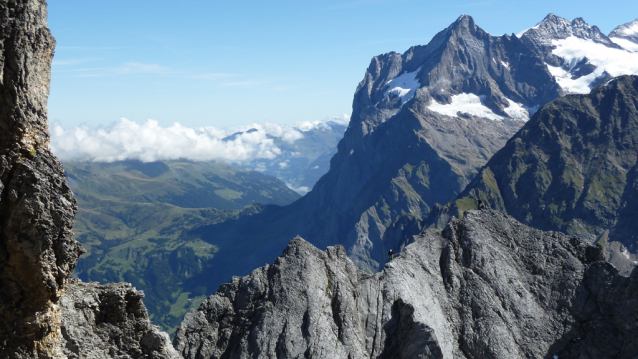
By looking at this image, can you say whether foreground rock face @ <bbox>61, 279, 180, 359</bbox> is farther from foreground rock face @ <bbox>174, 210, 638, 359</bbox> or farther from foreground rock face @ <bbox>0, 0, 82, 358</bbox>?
foreground rock face @ <bbox>174, 210, 638, 359</bbox>

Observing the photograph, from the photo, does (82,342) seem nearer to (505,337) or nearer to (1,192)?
(1,192)

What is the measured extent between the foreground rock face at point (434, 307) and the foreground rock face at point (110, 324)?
11.0 metres

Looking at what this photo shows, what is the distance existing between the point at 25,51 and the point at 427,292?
38.3 meters

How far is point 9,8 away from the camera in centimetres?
1784

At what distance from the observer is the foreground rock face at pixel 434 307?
3831cm

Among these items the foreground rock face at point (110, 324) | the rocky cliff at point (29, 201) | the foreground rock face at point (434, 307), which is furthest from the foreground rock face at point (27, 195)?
the foreground rock face at point (434, 307)

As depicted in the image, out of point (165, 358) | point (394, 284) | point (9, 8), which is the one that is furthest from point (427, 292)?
point (9, 8)

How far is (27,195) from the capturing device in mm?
18359

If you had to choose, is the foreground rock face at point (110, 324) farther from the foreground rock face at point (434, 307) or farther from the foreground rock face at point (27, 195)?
the foreground rock face at point (434, 307)

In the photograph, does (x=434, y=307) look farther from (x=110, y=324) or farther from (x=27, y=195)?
(x=27, y=195)

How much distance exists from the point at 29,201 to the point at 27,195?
0.86ft

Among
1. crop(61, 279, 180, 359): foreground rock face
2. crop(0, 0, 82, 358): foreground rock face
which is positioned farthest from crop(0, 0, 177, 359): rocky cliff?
crop(61, 279, 180, 359): foreground rock face

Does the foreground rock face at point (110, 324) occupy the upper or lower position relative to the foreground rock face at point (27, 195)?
lower

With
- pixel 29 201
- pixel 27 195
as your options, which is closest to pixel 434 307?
pixel 29 201
